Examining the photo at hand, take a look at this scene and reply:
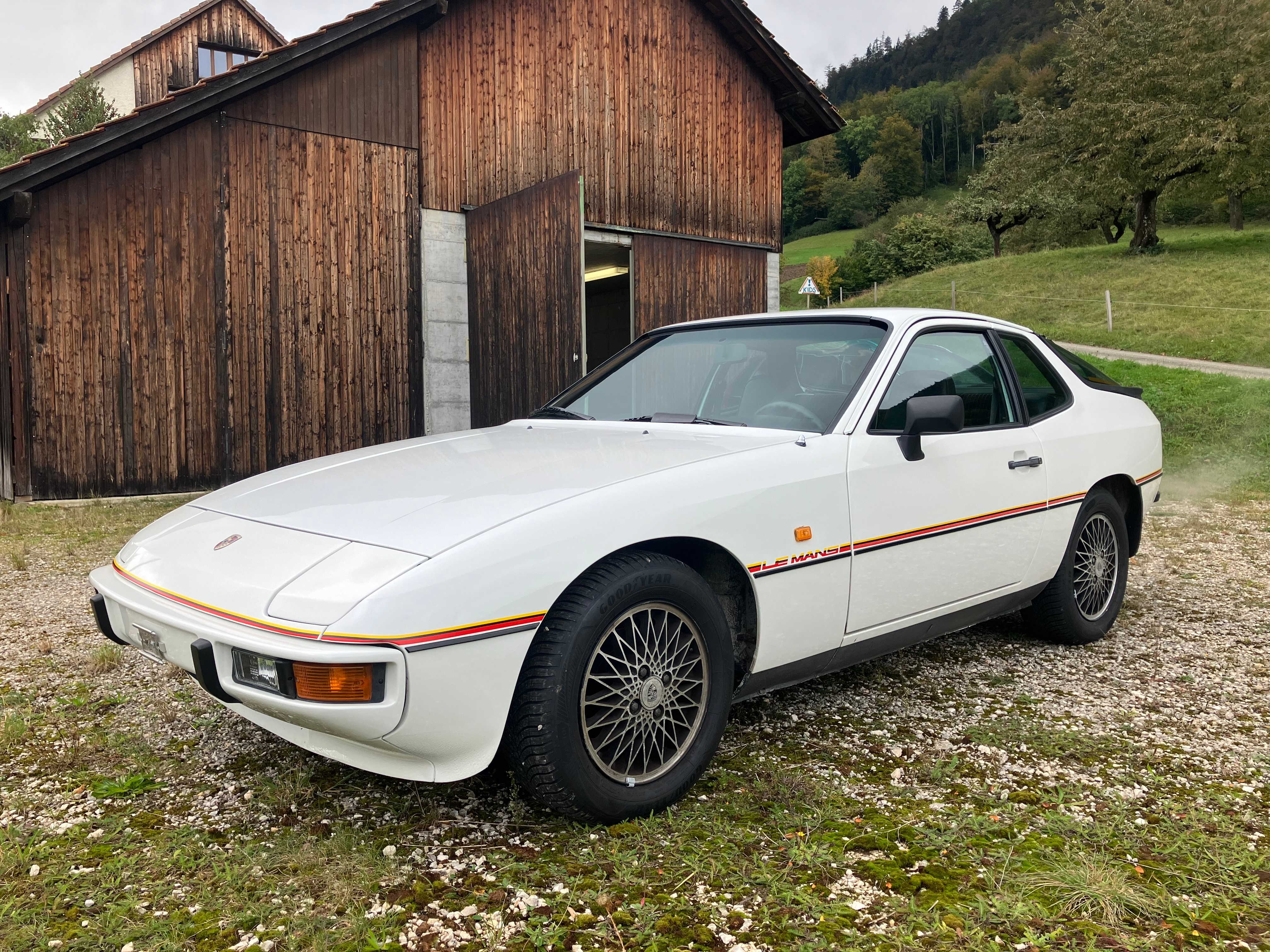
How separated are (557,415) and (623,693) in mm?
1727

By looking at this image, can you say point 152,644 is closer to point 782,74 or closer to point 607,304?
point 782,74

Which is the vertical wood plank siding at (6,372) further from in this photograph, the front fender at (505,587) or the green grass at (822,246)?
the green grass at (822,246)

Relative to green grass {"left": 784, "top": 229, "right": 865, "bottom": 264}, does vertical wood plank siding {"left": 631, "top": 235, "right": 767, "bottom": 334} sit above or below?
below

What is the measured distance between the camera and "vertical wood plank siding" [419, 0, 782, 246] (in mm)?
10406

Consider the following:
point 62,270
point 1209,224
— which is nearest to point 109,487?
point 62,270

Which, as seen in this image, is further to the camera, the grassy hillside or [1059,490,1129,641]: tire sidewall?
the grassy hillside

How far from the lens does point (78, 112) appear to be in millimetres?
20406

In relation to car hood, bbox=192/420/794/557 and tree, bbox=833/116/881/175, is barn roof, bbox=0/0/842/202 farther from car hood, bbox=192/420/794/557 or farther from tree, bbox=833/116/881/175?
tree, bbox=833/116/881/175

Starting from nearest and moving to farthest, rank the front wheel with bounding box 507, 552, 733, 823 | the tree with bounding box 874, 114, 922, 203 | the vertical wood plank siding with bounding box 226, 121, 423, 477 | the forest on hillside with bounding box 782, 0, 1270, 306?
the front wheel with bounding box 507, 552, 733, 823, the vertical wood plank siding with bounding box 226, 121, 423, 477, the forest on hillside with bounding box 782, 0, 1270, 306, the tree with bounding box 874, 114, 922, 203

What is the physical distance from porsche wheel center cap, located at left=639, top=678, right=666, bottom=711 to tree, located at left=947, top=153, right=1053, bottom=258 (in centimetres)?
3947

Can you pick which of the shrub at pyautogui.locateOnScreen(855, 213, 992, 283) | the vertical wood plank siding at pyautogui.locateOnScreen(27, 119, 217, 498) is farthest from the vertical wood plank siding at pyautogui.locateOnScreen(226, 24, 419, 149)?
the shrub at pyautogui.locateOnScreen(855, 213, 992, 283)

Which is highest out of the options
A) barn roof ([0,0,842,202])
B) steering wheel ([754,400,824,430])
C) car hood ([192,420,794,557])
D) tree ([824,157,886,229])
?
tree ([824,157,886,229])

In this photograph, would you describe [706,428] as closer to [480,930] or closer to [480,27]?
[480,930]

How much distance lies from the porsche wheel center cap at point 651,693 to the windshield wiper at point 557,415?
149cm
